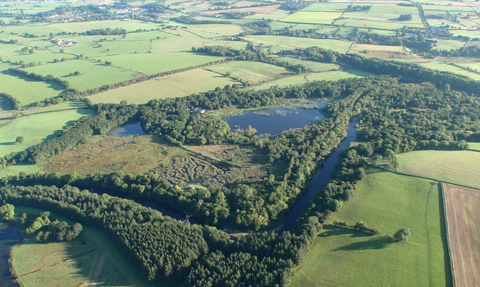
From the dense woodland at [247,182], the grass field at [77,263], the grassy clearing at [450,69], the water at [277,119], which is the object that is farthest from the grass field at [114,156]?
the grassy clearing at [450,69]

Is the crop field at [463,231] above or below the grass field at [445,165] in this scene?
below

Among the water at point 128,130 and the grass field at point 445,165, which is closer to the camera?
the grass field at point 445,165

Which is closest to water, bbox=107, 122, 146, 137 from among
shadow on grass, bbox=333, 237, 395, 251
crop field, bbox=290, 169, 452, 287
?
crop field, bbox=290, 169, 452, 287

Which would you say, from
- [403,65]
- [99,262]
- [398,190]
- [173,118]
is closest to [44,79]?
[173,118]

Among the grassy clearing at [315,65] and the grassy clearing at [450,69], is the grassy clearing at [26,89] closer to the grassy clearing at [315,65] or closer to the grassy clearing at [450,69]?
the grassy clearing at [315,65]

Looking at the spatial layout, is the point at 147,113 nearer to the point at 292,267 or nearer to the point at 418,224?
the point at 292,267

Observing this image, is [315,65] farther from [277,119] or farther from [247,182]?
[247,182]

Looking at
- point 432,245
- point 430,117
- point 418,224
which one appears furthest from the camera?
point 430,117
